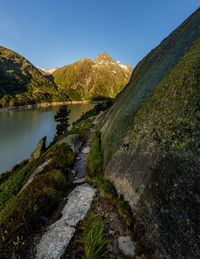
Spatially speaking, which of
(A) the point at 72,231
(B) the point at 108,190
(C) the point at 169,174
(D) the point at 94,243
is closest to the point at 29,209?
(A) the point at 72,231

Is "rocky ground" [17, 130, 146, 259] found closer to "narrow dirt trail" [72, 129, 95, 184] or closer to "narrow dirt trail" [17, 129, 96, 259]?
"narrow dirt trail" [17, 129, 96, 259]

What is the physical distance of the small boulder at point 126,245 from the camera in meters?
3.59

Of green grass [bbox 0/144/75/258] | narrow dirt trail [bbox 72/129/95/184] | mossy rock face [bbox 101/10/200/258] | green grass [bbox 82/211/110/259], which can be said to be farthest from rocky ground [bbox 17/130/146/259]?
narrow dirt trail [bbox 72/129/95/184]

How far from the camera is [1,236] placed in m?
4.28

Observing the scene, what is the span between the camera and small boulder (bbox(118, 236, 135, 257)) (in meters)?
3.59

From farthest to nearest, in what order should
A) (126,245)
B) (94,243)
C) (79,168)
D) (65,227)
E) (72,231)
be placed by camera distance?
(79,168)
(65,227)
(72,231)
(126,245)
(94,243)

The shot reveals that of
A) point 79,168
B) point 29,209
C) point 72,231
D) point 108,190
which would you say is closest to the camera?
point 72,231

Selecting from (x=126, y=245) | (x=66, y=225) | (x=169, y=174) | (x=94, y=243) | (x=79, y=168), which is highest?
(x=169, y=174)

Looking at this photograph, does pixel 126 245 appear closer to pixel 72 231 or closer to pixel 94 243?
pixel 94 243

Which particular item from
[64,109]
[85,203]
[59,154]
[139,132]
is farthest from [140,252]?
[64,109]

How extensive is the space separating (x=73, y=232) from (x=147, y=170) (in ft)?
12.2

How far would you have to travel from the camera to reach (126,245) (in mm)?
3793

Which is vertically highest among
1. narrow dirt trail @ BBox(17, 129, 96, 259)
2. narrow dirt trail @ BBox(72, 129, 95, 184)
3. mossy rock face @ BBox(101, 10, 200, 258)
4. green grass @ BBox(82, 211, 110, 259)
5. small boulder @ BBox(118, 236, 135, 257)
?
mossy rock face @ BBox(101, 10, 200, 258)

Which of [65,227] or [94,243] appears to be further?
[65,227]
